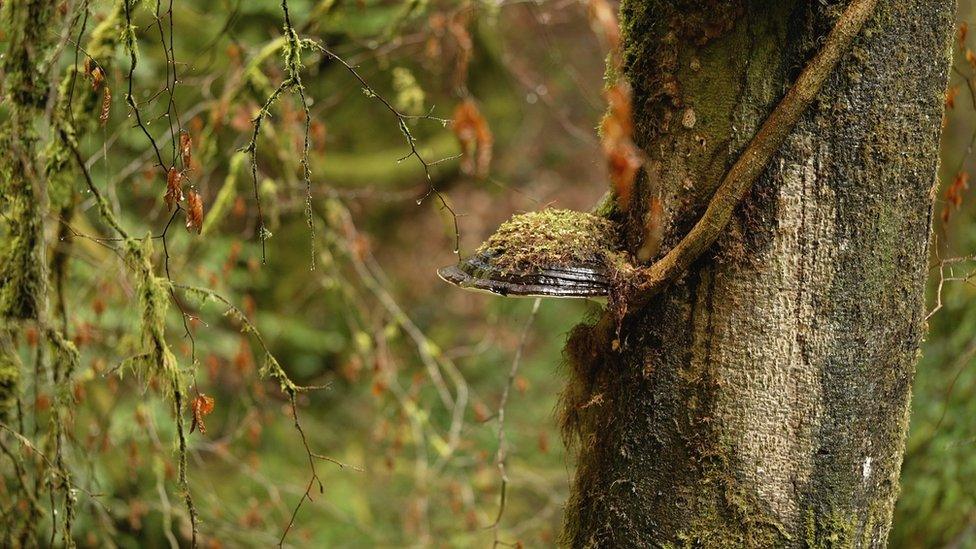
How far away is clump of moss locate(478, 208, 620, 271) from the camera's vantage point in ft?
5.63

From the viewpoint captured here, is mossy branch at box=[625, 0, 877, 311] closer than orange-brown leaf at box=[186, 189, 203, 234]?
Yes

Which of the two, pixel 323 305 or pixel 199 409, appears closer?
pixel 199 409

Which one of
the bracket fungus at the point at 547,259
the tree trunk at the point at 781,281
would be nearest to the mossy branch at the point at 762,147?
the tree trunk at the point at 781,281

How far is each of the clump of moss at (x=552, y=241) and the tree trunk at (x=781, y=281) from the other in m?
0.09

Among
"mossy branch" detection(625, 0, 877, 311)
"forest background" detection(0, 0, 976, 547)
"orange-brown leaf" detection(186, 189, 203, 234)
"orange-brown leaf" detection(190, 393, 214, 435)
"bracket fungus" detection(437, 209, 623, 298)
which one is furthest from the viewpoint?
"forest background" detection(0, 0, 976, 547)

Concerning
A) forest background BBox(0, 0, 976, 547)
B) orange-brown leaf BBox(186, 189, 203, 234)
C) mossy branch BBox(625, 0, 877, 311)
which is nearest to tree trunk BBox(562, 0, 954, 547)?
mossy branch BBox(625, 0, 877, 311)

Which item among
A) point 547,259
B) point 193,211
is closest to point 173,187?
point 193,211

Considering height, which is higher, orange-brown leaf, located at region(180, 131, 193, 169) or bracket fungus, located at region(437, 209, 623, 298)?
orange-brown leaf, located at region(180, 131, 193, 169)

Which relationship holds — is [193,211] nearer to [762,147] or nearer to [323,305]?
[762,147]

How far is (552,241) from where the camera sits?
1744mm

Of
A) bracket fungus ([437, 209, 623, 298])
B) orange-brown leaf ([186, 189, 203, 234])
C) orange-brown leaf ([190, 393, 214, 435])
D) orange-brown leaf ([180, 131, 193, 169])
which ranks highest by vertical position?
orange-brown leaf ([180, 131, 193, 169])

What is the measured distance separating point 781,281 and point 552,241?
18.1 inches

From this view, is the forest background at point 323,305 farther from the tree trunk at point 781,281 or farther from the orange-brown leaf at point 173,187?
the tree trunk at point 781,281

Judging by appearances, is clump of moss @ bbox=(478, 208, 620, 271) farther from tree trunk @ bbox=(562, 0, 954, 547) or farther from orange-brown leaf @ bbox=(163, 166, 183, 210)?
orange-brown leaf @ bbox=(163, 166, 183, 210)
